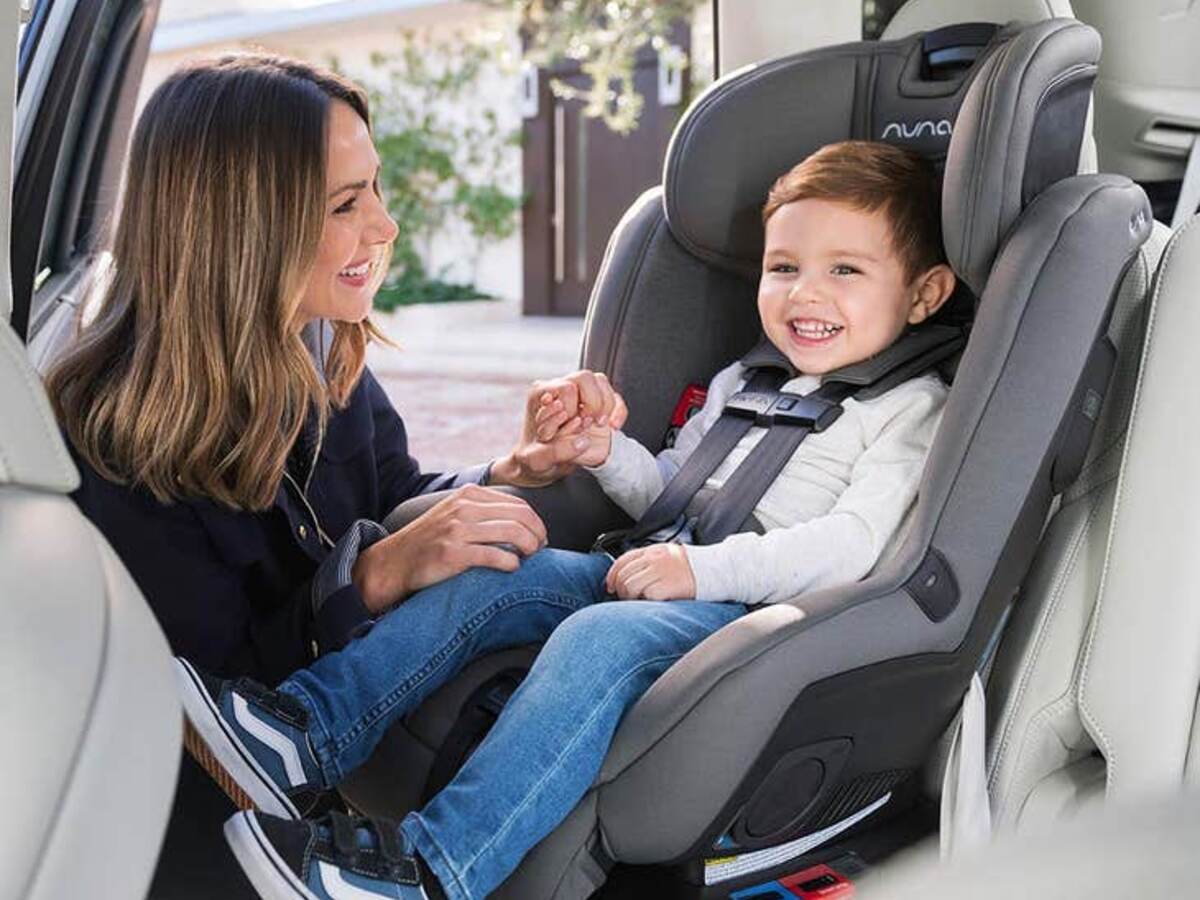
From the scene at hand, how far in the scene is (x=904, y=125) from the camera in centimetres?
191

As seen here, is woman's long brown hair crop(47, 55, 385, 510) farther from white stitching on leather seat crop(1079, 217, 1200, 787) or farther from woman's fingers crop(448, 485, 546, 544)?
white stitching on leather seat crop(1079, 217, 1200, 787)

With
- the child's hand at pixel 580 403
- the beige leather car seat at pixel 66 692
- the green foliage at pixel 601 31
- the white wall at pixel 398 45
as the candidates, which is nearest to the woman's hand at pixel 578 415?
the child's hand at pixel 580 403

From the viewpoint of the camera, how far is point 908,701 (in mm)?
1562

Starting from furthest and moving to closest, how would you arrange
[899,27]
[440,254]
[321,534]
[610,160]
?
1. [440,254]
2. [610,160]
3. [899,27]
4. [321,534]

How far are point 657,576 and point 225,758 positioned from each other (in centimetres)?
49

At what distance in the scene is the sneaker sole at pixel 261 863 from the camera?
1.34 m

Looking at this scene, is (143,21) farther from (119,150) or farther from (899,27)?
(899,27)

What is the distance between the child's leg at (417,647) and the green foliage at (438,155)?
7.42 metres

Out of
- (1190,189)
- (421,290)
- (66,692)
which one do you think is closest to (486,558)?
(66,692)

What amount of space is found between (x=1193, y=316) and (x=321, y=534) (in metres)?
1.05

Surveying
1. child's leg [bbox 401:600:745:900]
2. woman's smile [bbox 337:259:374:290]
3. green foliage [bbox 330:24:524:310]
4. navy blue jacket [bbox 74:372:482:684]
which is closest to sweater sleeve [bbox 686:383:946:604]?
child's leg [bbox 401:600:745:900]

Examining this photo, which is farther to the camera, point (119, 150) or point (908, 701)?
point (119, 150)

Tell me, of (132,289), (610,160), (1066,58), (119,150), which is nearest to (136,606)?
(132,289)

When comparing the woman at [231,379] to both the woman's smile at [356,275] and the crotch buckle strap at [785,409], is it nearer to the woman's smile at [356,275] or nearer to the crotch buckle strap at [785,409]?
the woman's smile at [356,275]
